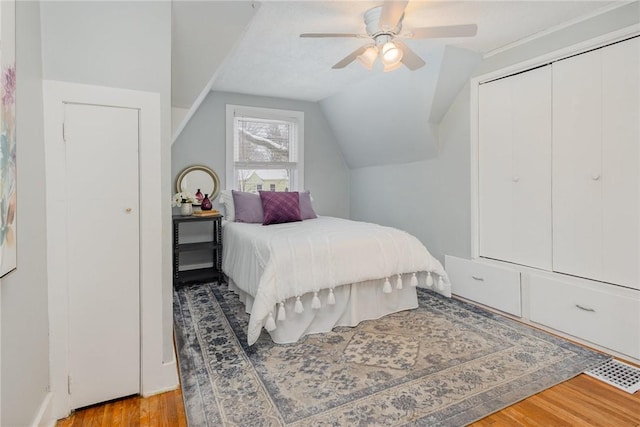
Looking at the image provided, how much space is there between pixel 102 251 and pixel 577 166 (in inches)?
124

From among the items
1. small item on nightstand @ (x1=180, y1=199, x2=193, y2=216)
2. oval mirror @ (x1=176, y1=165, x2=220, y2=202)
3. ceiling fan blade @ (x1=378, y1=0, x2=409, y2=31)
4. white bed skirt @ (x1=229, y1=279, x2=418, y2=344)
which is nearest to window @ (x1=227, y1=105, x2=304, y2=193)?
oval mirror @ (x1=176, y1=165, x2=220, y2=202)

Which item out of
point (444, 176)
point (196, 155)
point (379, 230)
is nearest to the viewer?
point (379, 230)

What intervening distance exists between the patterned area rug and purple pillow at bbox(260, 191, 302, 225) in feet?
3.84

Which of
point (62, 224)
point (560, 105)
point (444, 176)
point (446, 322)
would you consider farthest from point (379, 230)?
point (62, 224)

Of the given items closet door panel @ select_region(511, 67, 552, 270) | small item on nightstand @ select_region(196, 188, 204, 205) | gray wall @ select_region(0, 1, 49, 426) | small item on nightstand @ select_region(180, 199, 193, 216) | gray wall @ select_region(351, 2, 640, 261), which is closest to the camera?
gray wall @ select_region(0, 1, 49, 426)

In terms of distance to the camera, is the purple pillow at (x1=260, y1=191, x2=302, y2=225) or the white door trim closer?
the white door trim

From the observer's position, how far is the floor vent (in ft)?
6.52

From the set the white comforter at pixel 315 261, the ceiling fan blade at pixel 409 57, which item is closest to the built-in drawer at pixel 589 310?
the white comforter at pixel 315 261

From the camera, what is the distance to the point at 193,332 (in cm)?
269

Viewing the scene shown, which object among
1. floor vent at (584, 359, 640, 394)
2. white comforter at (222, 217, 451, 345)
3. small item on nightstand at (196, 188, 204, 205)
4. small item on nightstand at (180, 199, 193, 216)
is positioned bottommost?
floor vent at (584, 359, 640, 394)

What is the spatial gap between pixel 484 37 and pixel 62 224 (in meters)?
3.19

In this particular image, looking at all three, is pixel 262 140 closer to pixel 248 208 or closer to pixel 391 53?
pixel 248 208

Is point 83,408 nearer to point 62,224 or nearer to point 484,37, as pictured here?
point 62,224

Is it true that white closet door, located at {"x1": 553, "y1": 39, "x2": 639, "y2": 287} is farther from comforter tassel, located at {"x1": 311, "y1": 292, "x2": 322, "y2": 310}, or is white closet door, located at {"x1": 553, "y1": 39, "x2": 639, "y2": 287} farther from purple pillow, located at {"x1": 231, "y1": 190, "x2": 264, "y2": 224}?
purple pillow, located at {"x1": 231, "y1": 190, "x2": 264, "y2": 224}
